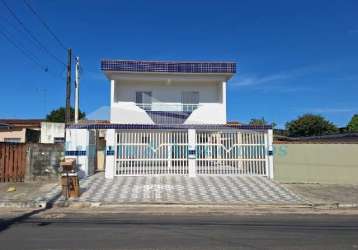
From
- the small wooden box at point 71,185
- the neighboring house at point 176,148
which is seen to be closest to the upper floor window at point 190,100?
the neighboring house at point 176,148

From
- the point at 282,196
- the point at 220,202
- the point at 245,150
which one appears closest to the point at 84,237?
the point at 220,202

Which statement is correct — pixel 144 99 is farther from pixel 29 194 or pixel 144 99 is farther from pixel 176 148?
pixel 29 194

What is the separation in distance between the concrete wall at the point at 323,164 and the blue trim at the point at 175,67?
890 cm

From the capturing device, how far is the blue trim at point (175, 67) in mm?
24469

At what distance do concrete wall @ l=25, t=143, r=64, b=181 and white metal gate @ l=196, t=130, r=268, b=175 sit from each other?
661cm

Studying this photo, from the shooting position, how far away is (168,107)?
25.7 metres

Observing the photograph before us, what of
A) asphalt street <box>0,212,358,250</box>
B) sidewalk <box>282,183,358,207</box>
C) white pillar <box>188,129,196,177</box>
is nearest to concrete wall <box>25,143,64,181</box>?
white pillar <box>188,129,196,177</box>

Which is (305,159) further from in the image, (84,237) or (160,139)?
(84,237)

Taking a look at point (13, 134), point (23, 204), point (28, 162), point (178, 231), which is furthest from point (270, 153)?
point (13, 134)

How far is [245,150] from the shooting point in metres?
18.4

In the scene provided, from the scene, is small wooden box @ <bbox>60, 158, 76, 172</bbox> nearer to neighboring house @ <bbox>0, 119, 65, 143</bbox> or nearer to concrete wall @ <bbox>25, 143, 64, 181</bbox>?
concrete wall @ <bbox>25, 143, 64, 181</bbox>

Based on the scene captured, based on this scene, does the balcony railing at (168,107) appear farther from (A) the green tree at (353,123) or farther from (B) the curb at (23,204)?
(A) the green tree at (353,123)

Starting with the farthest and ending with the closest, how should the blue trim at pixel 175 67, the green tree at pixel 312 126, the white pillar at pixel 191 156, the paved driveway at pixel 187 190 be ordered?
the green tree at pixel 312 126 < the blue trim at pixel 175 67 < the white pillar at pixel 191 156 < the paved driveway at pixel 187 190

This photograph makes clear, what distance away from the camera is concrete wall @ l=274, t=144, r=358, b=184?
686 inches
